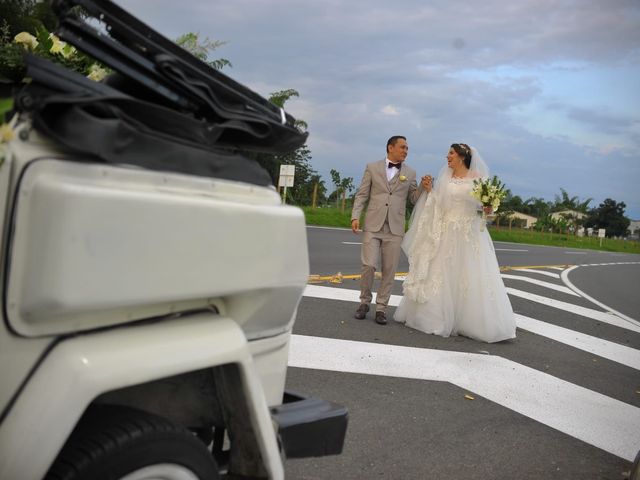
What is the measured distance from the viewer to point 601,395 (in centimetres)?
533

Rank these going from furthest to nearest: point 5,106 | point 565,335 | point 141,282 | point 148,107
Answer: point 565,335, point 148,107, point 141,282, point 5,106

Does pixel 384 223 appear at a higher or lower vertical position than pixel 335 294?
higher

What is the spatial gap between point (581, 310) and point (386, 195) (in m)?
4.62

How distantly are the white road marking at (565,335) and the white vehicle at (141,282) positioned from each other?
5615 millimetres

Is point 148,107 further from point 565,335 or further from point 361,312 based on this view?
point 565,335

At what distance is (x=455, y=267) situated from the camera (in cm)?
727

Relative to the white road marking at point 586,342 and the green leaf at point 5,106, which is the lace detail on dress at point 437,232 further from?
the green leaf at point 5,106

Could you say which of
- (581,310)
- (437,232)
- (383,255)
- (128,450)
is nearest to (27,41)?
(128,450)

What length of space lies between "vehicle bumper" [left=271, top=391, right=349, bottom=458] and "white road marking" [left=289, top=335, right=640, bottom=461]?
2566 mm

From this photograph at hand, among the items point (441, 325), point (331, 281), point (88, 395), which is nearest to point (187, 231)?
point (88, 395)

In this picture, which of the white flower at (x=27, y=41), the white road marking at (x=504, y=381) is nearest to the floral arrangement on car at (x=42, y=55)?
the white flower at (x=27, y=41)

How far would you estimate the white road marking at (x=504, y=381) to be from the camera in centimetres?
446

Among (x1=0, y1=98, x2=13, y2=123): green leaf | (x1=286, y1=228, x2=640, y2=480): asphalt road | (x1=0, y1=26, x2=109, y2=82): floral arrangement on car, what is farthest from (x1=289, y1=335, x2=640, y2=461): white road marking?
(x1=0, y1=98, x2=13, y2=123): green leaf

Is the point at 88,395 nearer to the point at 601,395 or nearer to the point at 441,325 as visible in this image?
the point at 601,395
